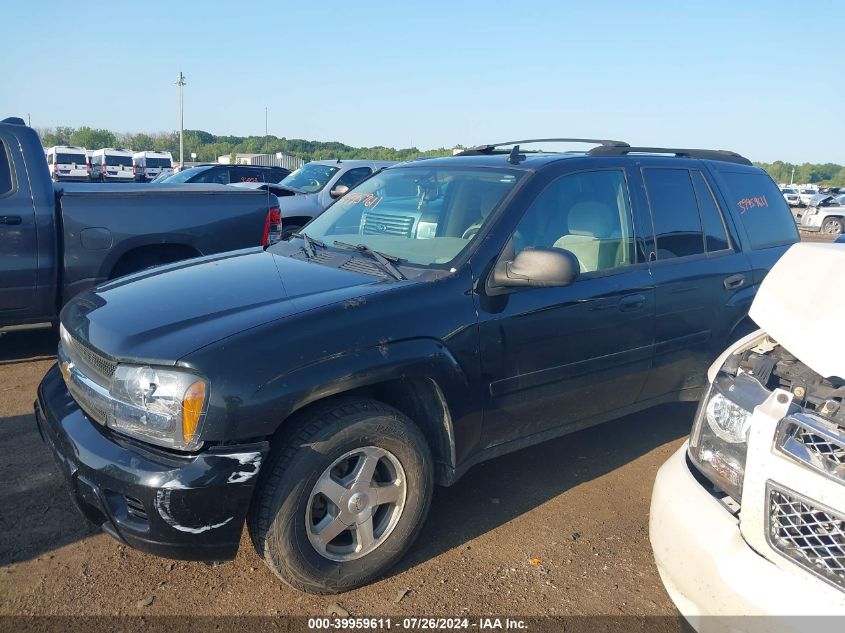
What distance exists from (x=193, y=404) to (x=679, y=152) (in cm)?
351

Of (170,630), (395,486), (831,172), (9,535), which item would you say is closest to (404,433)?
(395,486)

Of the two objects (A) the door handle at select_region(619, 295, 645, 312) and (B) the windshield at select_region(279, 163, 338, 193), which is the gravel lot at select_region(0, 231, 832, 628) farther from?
(B) the windshield at select_region(279, 163, 338, 193)

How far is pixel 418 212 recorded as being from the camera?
382cm

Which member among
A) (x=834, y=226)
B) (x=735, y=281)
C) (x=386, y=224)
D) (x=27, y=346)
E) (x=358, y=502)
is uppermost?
(x=386, y=224)

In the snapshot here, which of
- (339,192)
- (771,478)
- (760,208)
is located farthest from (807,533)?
(339,192)

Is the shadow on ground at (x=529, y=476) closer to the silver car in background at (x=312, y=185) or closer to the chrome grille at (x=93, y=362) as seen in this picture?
the chrome grille at (x=93, y=362)

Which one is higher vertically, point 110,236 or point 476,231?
point 476,231

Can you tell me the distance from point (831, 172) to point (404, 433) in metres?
109

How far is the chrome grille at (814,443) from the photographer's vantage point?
6.38 ft

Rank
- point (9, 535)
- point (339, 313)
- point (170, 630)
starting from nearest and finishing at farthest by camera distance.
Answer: point (170, 630)
point (339, 313)
point (9, 535)

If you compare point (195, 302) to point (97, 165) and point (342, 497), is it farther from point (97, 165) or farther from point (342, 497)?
point (97, 165)

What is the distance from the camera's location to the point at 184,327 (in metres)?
2.68

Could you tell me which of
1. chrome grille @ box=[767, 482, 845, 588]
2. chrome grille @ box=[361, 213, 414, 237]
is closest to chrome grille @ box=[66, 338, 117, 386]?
chrome grille @ box=[361, 213, 414, 237]

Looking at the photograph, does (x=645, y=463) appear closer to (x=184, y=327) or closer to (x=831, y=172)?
(x=184, y=327)
